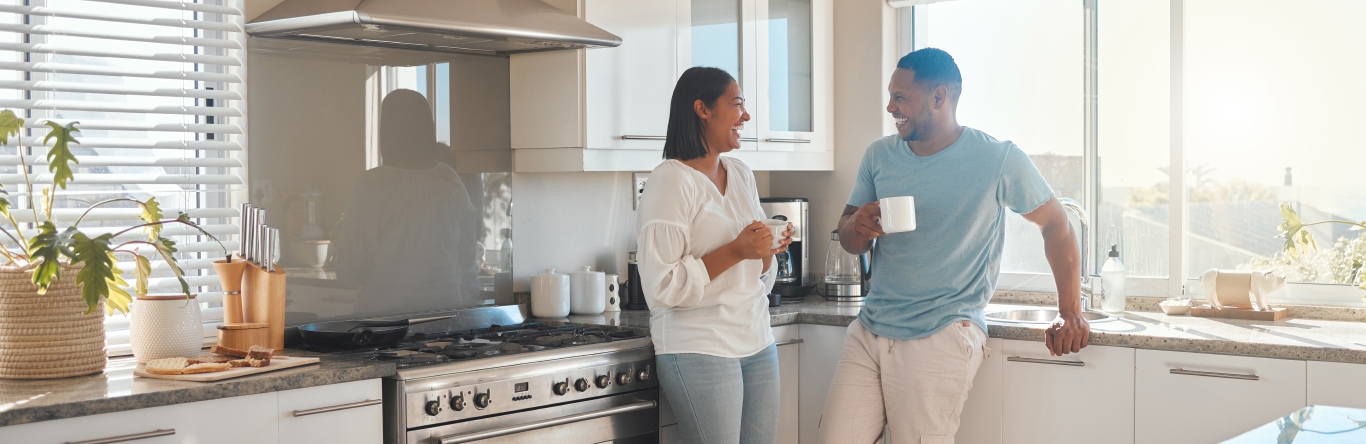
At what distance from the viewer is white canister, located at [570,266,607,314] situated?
3205 millimetres

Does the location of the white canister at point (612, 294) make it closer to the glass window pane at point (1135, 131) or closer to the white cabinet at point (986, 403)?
the white cabinet at point (986, 403)

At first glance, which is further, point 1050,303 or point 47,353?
point 1050,303

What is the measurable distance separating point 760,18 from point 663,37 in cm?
42

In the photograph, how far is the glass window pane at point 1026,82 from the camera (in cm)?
342

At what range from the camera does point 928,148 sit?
8.59 feet

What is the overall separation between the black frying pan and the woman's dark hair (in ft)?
2.57

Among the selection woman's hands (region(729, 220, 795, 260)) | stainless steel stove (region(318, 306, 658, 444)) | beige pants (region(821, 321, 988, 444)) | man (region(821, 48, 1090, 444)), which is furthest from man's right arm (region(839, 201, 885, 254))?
stainless steel stove (region(318, 306, 658, 444))

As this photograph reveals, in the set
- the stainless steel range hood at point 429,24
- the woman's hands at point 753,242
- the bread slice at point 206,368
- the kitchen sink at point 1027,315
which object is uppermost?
the stainless steel range hood at point 429,24

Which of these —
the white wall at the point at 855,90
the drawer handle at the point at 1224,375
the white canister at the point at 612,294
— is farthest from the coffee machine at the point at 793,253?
the drawer handle at the point at 1224,375

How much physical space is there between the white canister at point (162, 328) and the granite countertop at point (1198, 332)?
1.07 meters

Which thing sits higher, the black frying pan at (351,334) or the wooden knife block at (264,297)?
the wooden knife block at (264,297)

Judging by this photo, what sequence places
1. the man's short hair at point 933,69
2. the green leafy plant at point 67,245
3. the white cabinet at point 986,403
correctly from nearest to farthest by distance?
the green leafy plant at point 67,245 < the man's short hair at point 933,69 < the white cabinet at point 986,403

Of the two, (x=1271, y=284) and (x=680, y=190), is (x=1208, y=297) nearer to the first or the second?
(x=1271, y=284)

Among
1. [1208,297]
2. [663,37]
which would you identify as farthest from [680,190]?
[1208,297]
